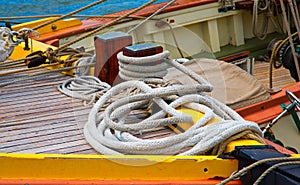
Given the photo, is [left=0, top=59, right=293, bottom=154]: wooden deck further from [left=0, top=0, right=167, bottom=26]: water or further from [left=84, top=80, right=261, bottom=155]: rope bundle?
[left=0, top=0, right=167, bottom=26]: water

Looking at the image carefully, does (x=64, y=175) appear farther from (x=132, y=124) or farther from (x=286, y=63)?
(x=286, y=63)

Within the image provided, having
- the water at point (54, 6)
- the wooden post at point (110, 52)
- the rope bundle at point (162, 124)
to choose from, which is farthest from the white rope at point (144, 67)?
the water at point (54, 6)

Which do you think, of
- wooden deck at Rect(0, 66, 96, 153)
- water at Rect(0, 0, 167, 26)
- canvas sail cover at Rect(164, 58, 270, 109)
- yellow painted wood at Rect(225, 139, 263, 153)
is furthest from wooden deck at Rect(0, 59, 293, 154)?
water at Rect(0, 0, 167, 26)

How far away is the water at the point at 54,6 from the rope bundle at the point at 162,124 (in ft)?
29.1

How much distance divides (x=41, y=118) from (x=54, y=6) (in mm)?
9874

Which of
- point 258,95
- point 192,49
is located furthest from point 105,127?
point 258,95

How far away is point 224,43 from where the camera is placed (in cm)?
744

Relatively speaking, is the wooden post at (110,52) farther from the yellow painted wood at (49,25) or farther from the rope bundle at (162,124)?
the yellow painted wood at (49,25)

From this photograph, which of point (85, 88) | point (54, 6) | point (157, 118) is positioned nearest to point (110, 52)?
point (85, 88)

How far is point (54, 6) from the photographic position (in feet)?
40.0

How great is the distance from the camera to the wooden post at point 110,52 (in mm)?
3221

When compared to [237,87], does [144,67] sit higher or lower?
higher

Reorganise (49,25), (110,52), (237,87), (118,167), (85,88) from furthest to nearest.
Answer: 1. (49,25)
2. (237,87)
3. (110,52)
4. (85,88)
5. (118,167)

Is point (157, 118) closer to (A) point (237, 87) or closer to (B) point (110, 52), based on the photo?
(B) point (110, 52)
